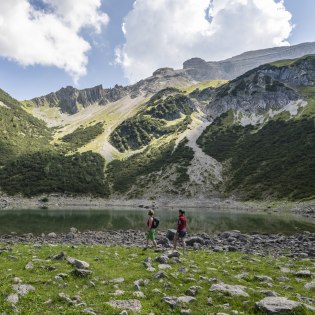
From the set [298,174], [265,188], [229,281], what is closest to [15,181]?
[265,188]

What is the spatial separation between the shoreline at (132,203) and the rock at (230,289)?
3608 inches

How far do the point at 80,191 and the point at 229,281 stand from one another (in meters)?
154

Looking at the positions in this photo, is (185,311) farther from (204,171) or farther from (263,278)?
(204,171)

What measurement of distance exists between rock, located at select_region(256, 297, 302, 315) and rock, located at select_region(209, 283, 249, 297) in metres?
1.46

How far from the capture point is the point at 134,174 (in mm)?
187125

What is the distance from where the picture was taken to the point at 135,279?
1720 cm

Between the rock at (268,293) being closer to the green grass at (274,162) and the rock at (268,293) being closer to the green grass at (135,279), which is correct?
the green grass at (135,279)

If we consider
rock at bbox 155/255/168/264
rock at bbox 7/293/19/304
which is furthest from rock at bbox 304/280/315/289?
rock at bbox 7/293/19/304

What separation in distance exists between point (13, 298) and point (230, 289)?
30.8 feet

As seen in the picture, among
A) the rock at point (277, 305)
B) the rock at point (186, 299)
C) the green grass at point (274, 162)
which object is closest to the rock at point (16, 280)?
the rock at point (186, 299)

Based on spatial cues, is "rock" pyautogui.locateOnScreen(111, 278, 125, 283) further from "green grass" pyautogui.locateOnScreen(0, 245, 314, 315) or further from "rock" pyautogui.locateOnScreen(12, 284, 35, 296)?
"rock" pyautogui.locateOnScreen(12, 284, 35, 296)

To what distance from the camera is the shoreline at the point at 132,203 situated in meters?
111

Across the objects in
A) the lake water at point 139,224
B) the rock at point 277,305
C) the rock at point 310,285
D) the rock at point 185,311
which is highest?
the rock at point 277,305

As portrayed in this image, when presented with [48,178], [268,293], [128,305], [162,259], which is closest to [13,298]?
[128,305]
